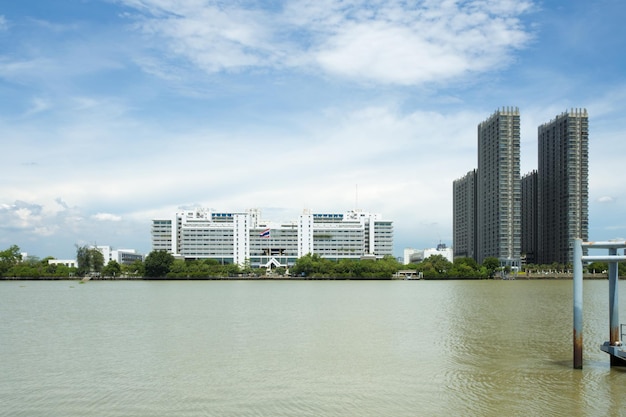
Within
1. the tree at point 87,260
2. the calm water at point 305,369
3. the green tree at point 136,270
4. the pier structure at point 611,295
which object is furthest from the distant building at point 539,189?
the pier structure at point 611,295

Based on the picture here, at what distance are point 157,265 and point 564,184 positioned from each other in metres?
90.6

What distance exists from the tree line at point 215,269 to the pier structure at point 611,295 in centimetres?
11029

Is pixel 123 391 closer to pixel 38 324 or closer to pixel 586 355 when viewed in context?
pixel 586 355

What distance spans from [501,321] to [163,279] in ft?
338

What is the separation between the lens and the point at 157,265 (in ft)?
413

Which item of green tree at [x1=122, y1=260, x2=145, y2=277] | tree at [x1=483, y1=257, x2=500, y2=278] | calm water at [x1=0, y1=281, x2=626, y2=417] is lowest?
green tree at [x1=122, y1=260, x2=145, y2=277]

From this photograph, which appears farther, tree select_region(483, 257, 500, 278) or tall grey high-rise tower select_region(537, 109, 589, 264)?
tall grey high-rise tower select_region(537, 109, 589, 264)

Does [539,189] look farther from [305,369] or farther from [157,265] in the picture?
[305,369]

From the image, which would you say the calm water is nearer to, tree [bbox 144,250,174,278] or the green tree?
tree [bbox 144,250,174,278]

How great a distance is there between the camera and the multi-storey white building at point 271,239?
16650 centimetres

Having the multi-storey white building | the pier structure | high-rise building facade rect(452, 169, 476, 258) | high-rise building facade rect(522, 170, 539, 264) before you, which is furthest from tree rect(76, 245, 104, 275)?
the pier structure

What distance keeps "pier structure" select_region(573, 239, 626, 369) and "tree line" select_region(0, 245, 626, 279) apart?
110289 mm

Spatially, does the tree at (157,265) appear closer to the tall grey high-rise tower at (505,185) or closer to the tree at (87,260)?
the tree at (87,260)

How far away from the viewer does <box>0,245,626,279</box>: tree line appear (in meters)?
127
